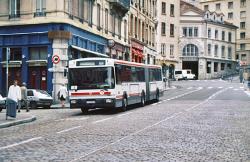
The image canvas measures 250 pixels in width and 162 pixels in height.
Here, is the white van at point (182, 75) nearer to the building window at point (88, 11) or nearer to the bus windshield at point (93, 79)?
the building window at point (88, 11)

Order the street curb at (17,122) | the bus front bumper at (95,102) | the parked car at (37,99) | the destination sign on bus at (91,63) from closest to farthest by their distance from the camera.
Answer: the street curb at (17,122)
the bus front bumper at (95,102)
the destination sign on bus at (91,63)
the parked car at (37,99)

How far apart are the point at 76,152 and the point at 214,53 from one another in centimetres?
9393

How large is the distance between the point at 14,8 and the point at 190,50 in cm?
6637

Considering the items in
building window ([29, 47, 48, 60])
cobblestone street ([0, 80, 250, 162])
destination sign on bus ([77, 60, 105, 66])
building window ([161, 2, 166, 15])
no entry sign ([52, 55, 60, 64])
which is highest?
building window ([161, 2, 166, 15])

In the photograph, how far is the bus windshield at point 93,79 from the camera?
22.8m

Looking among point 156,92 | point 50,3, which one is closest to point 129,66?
point 156,92

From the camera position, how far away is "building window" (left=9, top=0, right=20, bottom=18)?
3400cm

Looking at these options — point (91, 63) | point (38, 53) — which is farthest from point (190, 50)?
point (91, 63)

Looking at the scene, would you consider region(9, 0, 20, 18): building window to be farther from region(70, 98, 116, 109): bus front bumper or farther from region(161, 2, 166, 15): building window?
region(161, 2, 166, 15): building window

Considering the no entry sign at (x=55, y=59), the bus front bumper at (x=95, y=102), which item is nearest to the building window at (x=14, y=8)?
the no entry sign at (x=55, y=59)

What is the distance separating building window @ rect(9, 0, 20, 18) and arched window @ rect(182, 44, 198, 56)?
65.3 metres

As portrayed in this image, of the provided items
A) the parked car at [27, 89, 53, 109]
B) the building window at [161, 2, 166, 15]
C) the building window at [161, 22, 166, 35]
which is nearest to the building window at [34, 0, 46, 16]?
the parked car at [27, 89, 53, 109]

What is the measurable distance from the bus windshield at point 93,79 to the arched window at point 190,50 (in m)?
74.8

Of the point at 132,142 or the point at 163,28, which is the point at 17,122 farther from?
the point at 163,28
